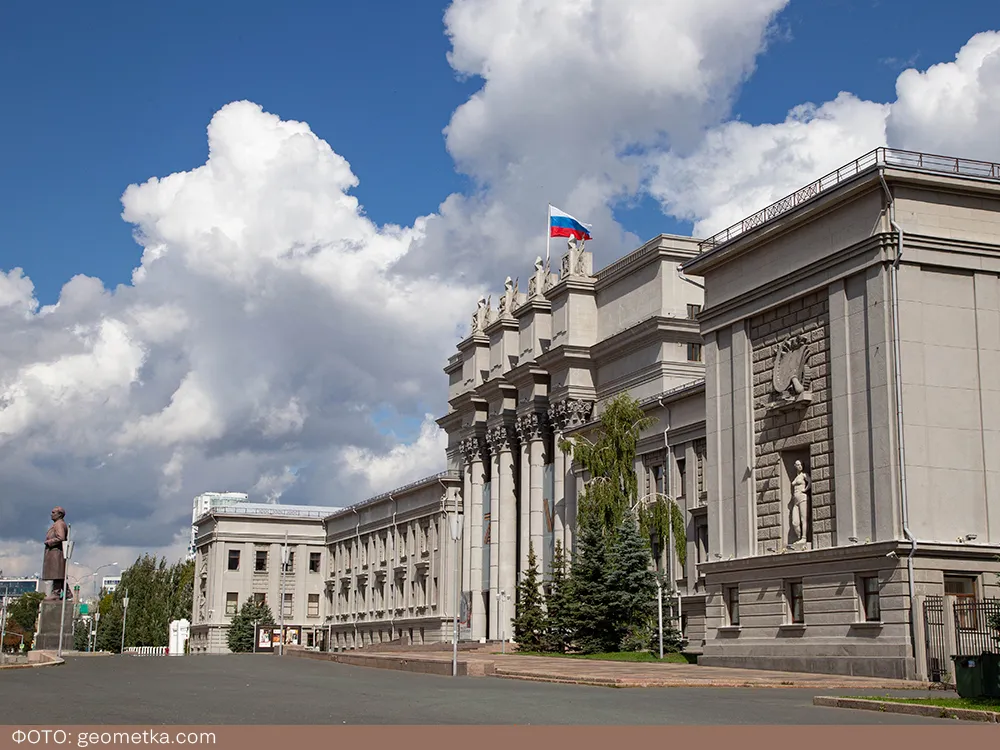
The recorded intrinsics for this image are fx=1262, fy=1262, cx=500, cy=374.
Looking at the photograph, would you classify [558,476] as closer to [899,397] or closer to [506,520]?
[506,520]

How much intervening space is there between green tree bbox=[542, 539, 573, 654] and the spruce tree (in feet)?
6.58

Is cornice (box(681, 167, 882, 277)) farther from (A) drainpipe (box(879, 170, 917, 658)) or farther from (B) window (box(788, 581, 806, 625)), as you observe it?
(B) window (box(788, 581, 806, 625))

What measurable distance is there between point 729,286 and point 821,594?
36.6 ft

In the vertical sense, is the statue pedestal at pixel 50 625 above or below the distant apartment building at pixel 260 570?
below

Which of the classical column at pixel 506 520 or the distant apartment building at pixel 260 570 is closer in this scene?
the classical column at pixel 506 520

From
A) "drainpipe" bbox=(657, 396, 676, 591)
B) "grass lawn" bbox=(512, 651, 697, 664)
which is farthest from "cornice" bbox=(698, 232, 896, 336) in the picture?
"drainpipe" bbox=(657, 396, 676, 591)

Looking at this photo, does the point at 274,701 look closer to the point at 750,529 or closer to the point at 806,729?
the point at 806,729

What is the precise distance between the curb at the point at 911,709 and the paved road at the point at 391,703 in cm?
46

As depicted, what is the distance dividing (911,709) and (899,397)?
1500cm

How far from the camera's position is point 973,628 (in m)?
30.0

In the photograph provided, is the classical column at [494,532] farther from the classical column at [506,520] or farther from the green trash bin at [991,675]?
the green trash bin at [991,675]

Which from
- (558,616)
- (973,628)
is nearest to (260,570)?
(558,616)

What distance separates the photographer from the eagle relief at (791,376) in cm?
3825

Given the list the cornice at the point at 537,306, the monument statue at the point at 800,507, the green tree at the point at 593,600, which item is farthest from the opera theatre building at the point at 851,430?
the cornice at the point at 537,306
